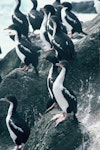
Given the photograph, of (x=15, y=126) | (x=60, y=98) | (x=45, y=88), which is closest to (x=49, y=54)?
(x=45, y=88)

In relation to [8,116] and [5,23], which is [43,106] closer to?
[8,116]

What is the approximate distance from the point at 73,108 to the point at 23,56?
13.0 ft

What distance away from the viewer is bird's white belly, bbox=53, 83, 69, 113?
15203 mm

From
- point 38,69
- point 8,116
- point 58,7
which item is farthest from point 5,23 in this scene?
point 8,116

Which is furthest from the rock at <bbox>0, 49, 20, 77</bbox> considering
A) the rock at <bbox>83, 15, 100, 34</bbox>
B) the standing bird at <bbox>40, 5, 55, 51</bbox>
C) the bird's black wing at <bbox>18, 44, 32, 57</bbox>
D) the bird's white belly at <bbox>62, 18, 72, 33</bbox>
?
the rock at <bbox>83, 15, 100, 34</bbox>

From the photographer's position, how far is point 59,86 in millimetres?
15320

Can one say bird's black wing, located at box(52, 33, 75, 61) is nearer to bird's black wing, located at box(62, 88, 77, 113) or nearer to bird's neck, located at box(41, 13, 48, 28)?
bird's neck, located at box(41, 13, 48, 28)

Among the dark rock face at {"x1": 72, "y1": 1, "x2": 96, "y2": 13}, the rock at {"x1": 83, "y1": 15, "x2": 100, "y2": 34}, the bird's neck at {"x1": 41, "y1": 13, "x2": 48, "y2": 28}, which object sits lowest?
the dark rock face at {"x1": 72, "y1": 1, "x2": 96, "y2": 13}

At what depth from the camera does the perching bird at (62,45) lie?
1739 cm

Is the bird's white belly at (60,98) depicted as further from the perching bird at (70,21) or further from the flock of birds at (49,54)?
the perching bird at (70,21)

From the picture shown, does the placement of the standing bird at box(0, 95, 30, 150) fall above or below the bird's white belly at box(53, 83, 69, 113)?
below

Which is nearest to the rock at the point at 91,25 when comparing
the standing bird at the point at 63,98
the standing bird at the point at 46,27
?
the standing bird at the point at 46,27

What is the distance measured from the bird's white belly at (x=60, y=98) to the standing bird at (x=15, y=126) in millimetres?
1095

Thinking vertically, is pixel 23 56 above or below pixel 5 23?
above
